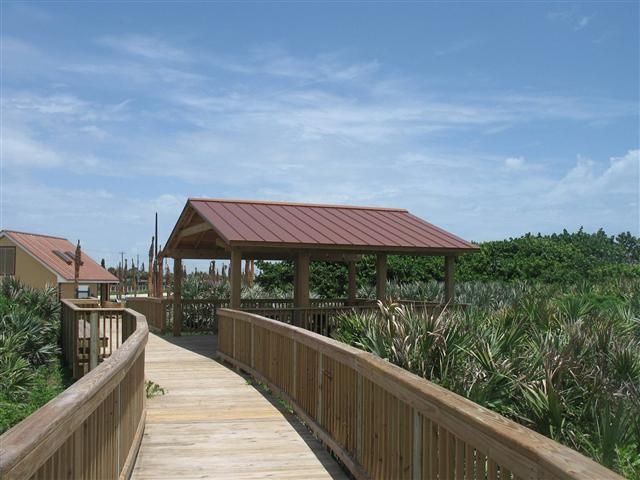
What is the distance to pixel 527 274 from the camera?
116 feet

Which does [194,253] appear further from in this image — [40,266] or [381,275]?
[40,266]

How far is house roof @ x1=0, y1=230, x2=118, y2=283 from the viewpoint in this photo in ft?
141

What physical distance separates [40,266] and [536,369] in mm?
40228

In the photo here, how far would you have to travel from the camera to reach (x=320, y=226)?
18359 millimetres

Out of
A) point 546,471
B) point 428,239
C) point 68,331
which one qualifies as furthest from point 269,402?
point 428,239

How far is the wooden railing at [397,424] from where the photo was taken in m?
3.06

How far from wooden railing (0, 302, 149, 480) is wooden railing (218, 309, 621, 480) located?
6.19 ft

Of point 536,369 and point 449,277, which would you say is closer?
point 536,369

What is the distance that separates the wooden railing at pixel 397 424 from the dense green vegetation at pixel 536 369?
1489mm

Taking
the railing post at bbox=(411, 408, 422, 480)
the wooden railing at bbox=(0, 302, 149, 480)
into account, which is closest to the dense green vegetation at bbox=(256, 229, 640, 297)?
the wooden railing at bbox=(0, 302, 149, 480)

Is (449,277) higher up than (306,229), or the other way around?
(306,229)

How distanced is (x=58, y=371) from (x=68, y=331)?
1002mm

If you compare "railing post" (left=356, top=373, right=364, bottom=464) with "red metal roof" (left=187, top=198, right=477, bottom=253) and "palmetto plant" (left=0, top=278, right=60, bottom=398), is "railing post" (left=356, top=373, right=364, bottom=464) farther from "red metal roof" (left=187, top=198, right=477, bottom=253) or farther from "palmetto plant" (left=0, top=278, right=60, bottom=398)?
"red metal roof" (left=187, top=198, right=477, bottom=253)

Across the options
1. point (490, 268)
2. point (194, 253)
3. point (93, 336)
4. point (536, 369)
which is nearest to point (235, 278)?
point (93, 336)
